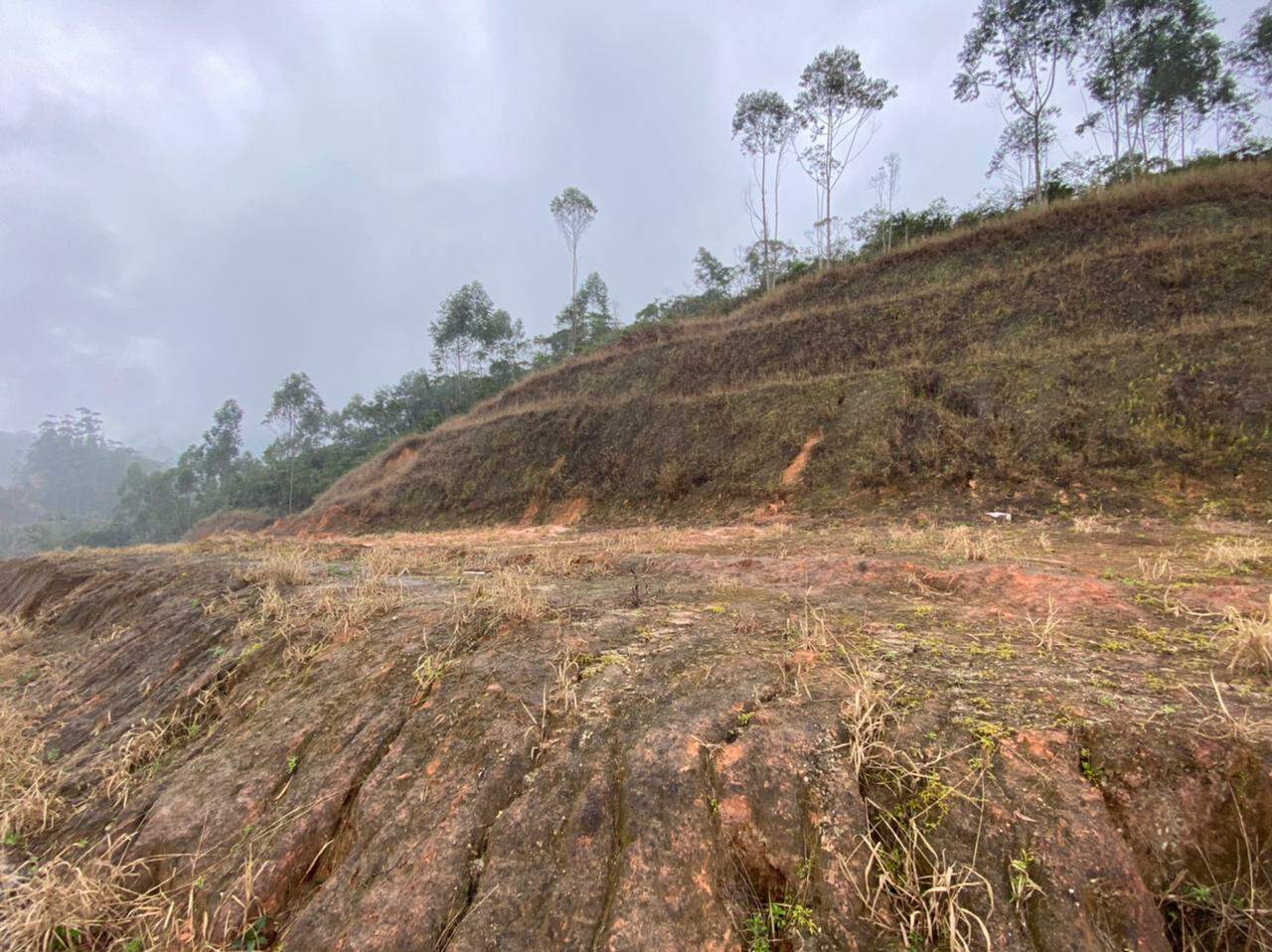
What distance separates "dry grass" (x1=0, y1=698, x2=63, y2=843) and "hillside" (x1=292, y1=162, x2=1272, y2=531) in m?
12.2

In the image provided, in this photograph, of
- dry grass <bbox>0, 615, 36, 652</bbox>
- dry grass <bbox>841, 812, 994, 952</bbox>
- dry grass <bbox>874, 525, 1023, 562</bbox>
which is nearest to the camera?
dry grass <bbox>841, 812, 994, 952</bbox>

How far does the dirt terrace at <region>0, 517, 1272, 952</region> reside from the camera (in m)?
1.56

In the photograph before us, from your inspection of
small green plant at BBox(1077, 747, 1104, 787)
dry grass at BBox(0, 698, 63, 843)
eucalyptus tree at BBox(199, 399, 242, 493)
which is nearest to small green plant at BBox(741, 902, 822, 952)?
small green plant at BBox(1077, 747, 1104, 787)

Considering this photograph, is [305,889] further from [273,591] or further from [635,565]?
[635,565]

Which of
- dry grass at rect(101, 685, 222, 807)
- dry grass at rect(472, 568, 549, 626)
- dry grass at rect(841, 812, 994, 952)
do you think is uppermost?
dry grass at rect(472, 568, 549, 626)

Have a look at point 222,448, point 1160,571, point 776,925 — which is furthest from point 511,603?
point 222,448

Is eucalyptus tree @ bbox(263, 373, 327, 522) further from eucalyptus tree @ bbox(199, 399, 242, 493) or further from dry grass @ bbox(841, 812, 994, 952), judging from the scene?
dry grass @ bbox(841, 812, 994, 952)

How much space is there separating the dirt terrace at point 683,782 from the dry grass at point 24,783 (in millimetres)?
19

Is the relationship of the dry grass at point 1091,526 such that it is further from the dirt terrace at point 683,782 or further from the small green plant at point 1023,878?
the small green plant at point 1023,878

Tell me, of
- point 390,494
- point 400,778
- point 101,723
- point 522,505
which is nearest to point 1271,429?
point 400,778

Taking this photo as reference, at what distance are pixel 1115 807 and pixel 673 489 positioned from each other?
45.7 ft

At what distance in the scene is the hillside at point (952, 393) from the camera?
33.2 feet

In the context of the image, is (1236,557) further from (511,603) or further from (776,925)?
(511,603)

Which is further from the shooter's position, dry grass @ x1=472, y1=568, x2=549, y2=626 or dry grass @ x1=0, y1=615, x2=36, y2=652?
dry grass @ x1=0, y1=615, x2=36, y2=652
